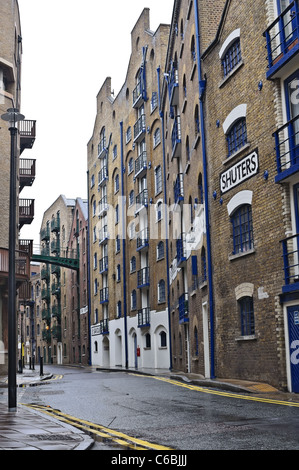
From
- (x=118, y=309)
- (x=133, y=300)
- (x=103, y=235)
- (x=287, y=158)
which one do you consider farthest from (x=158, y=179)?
(x=287, y=158)

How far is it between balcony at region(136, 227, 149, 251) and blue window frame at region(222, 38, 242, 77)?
20380 millimetres

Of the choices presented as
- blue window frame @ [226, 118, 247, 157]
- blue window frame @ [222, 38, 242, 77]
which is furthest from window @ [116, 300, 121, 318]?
blue window frame @ [222, 38, 242, 77]

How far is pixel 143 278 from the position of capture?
41.5m

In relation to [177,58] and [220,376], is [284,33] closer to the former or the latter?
[220,376]

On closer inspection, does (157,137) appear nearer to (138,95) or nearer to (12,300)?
(138,95)

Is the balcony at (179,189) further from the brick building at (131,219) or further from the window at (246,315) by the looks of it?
the window at (246,315)

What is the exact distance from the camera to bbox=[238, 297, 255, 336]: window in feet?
58.4

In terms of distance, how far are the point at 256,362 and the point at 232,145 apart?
6849mm

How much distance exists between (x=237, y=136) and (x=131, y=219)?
26081 millimetres

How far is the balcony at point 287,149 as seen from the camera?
1509 cm

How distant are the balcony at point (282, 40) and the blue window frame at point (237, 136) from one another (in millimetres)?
2619

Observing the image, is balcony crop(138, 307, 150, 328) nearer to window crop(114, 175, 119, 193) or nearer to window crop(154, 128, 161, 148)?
window crop(154, 128, 161, 148)

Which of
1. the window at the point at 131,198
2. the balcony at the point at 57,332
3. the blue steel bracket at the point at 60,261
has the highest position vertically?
the window at the point at 131,198

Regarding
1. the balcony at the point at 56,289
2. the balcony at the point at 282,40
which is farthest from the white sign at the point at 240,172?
the balcony at the point at 56,289
